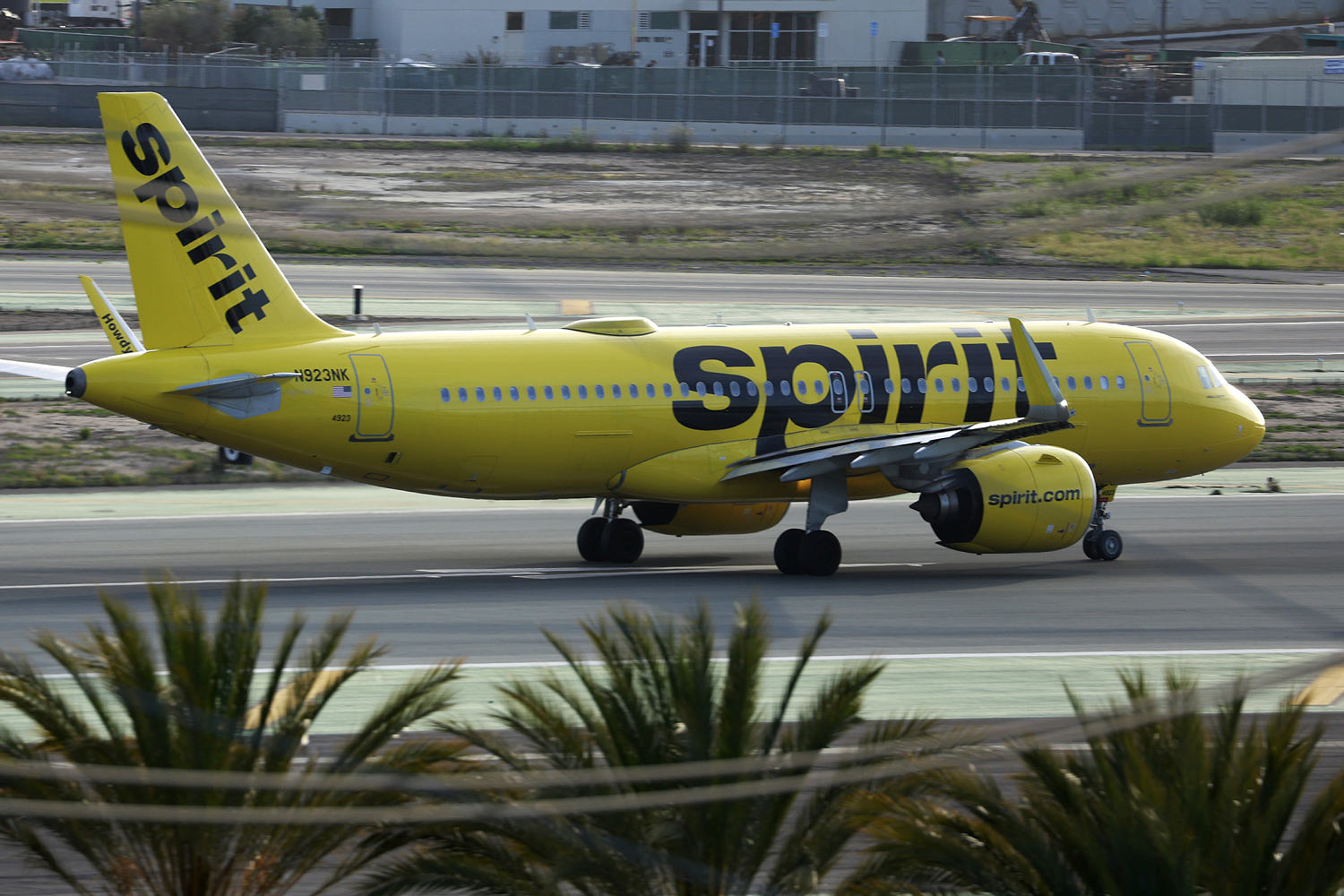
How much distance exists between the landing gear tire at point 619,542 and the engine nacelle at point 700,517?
1.83 feet

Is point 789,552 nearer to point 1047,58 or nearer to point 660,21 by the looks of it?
point 660,21

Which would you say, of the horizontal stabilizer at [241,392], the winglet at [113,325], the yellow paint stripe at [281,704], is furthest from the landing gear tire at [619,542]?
the yellow paint stripe at [281,704]

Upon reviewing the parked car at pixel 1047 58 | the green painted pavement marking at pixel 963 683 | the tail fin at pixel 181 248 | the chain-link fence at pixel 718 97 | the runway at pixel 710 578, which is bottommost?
the runway at pixel 710 578

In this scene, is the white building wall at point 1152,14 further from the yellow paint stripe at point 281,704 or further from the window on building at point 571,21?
the yellow paint stripe at point 281,704

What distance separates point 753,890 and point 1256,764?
3390 millimetres

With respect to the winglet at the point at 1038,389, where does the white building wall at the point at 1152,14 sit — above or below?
above

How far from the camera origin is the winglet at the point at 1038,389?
79.5 feet

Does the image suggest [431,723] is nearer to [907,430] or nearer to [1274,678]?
[1274,678]

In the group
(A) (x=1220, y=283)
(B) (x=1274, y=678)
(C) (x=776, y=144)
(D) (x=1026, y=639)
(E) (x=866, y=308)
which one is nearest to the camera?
(B) (x=1274, y=678)

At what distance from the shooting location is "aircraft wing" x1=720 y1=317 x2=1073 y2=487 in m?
24.8

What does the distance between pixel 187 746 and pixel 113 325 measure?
18216 mm

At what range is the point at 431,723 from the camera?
11.6m

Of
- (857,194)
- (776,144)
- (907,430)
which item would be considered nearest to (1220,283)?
(857,194)

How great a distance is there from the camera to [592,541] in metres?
27.5
